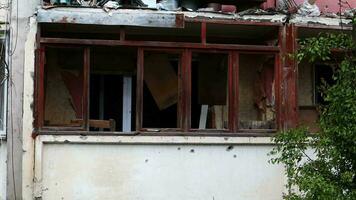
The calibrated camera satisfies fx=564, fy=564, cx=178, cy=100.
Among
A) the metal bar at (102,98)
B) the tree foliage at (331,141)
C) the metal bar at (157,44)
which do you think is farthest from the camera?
the metal bar at (102,98)

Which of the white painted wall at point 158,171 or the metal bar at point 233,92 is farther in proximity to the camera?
the metal bar at point 233,92

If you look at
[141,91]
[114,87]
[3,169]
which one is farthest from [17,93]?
[114,87]

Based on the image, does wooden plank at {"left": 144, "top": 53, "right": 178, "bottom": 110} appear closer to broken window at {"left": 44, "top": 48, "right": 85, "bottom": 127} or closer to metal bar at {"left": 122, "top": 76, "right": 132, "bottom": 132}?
metal bar at {"left": 122, "top": 76, "right": 132, "bottom": 132}

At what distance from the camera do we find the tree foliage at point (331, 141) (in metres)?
5.66

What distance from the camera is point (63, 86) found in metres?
10.3

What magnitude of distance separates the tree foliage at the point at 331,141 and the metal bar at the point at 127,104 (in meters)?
4.88

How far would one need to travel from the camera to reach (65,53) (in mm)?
10086

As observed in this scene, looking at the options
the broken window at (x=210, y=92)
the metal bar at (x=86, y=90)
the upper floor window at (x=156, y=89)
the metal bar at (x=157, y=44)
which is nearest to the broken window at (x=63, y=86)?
the upper floor window at (x=156, y=89)

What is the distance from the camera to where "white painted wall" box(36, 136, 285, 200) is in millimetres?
8984

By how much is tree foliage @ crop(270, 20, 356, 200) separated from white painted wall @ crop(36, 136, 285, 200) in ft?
10.8

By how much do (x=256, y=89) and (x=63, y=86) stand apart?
3654 mm

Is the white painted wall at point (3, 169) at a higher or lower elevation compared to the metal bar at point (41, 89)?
lower

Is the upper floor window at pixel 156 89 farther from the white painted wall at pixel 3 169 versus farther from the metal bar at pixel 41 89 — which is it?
the white painted wall at pixel 3 169

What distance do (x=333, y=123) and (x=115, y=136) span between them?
415cm
